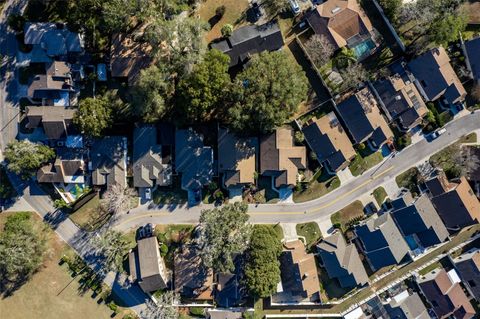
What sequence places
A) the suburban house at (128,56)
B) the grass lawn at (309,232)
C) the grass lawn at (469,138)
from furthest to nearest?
the grass lawn at (469,138) < the grass lawn at (309,232) < the suburban house at (128,56)

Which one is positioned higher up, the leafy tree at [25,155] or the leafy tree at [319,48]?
the leafy tree at [25,155]

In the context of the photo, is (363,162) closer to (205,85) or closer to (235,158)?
(235,158)

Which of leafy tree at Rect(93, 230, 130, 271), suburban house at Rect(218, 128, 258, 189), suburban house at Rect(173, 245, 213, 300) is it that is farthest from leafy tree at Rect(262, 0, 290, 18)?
leafy tree at Rect(93, 230, 130, 271)

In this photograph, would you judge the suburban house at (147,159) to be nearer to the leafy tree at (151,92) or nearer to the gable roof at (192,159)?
the gable roof at (192,159)

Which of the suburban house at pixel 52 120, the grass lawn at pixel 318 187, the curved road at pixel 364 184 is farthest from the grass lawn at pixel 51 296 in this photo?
the grass lawn at pixel 318 187

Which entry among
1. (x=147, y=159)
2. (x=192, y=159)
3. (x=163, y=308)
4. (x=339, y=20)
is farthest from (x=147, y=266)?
(x=339, y=20)

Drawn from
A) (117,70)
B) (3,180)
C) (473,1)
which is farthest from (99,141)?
(473,1)

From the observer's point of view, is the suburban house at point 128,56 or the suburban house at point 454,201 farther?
the suburban house at point 454,201
